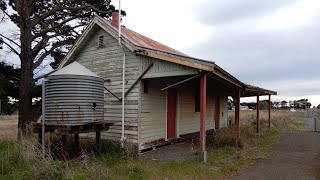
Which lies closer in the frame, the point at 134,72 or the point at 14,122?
the point at 134,72

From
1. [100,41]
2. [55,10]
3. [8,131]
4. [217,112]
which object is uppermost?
[55,10]

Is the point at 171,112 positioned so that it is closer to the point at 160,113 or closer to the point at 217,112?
the point at 160,113

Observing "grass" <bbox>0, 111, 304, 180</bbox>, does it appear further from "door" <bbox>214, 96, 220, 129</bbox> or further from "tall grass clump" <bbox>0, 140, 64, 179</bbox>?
"door" <bbox>214, 96, 220, 129</bbox>

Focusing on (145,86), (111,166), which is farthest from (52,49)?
(111,166)

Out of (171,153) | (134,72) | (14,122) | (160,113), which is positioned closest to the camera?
(171,153)

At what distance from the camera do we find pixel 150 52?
438 inches

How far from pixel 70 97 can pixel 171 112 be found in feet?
16.7

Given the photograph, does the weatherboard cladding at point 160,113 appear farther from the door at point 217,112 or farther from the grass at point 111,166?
the door at point 217,112

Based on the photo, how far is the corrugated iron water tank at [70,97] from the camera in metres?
9.70

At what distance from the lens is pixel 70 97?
9758 mm

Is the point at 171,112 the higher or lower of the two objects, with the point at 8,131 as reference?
higher

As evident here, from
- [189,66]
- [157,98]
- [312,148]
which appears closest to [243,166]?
[189,66]

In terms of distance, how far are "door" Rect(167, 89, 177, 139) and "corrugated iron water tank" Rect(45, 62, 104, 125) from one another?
403 cm

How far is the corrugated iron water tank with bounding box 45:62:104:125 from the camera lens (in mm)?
9703
